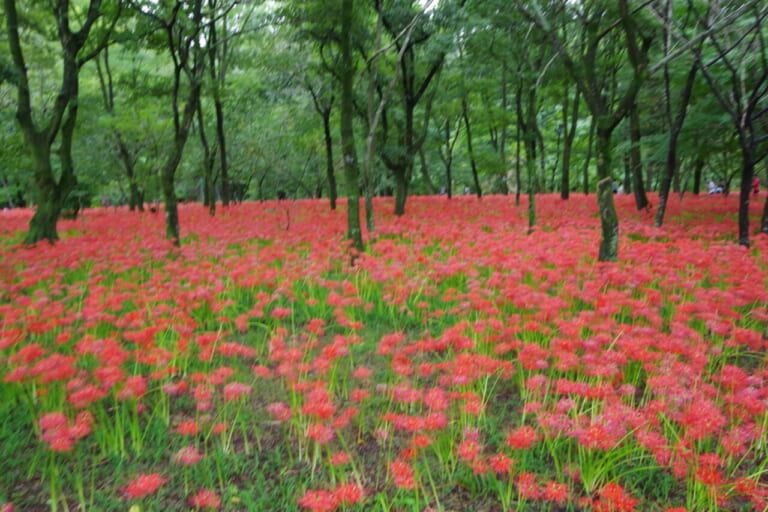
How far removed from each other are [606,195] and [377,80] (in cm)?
1072

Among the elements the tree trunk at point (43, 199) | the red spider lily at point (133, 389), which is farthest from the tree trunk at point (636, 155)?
the tree trunk at point (43, 199)

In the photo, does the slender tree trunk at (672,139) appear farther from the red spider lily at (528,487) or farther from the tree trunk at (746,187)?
the red spider lily at (528,487)

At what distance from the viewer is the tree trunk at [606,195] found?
6.36 metres

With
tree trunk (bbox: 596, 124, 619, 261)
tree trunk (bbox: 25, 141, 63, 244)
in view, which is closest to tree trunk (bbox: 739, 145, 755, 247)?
tree trunk (bbox: 596, 124, 619, 261)

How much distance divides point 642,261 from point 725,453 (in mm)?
4396

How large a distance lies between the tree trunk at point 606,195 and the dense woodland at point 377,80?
0.02 m

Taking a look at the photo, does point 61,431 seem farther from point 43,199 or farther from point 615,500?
point 43,199

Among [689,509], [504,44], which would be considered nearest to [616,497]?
[689,509]

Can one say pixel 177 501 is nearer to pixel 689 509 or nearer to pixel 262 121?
pixel 689 509

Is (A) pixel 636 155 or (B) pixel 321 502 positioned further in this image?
(A) pixel 636 155

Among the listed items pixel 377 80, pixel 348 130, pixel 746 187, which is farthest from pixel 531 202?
pixel 377 80

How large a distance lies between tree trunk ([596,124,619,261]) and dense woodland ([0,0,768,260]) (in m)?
0.02

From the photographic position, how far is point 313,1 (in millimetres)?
10055

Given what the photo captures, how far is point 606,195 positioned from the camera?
636 cm
